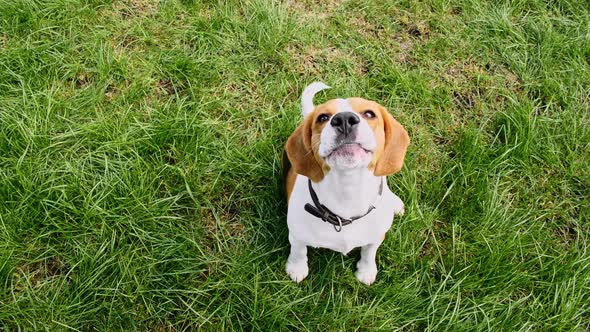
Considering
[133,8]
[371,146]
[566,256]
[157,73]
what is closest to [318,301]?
[371,146]

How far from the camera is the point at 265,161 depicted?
12.0ft

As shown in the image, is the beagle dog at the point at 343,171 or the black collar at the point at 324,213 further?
the black collar at the point at 324,213

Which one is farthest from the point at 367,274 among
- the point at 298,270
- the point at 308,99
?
the point at 308,99

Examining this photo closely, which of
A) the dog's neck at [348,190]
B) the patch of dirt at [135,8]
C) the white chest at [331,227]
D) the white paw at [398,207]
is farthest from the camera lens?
the patch of dirt at [135,8]

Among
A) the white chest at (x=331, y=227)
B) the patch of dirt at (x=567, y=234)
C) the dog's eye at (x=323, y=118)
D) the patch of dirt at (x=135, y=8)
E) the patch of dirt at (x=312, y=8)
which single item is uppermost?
the dog's eye at (x=323, y=118)

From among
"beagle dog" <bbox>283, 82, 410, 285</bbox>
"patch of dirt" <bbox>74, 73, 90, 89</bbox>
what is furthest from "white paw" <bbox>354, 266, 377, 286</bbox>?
"patch of dirt" <bbox>74, 73, 90, 89</bbox>

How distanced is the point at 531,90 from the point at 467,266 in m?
1.68

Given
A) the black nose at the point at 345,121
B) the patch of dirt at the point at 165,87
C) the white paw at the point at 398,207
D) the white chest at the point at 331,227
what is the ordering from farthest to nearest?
the patch of dirt at the point at 165,87 → the white paw at the point at 398,207 → the white chest at the point at 331,227 → the black nose at the point at 345,121

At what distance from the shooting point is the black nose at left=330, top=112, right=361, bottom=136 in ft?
7.69

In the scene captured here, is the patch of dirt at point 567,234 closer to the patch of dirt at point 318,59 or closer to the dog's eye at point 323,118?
the patch of dirt at point 318,59

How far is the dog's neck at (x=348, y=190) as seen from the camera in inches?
100.0

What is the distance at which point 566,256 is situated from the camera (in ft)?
11.1

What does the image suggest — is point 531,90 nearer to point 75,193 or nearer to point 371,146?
point 371,146

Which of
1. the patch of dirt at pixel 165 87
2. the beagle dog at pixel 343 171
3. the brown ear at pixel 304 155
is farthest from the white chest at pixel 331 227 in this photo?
the patch of dirt at pixel 165 87
